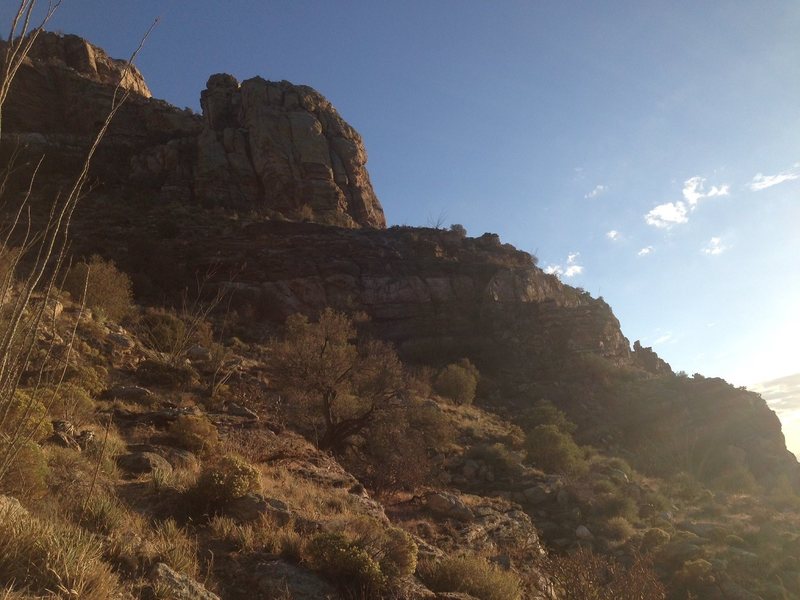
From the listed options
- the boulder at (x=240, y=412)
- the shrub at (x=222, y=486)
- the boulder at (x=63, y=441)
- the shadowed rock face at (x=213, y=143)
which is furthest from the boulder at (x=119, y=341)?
the shadowed rock face at (x=213, y=143)

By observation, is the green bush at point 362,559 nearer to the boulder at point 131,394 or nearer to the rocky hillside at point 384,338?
the rocky hillside at point 384,338

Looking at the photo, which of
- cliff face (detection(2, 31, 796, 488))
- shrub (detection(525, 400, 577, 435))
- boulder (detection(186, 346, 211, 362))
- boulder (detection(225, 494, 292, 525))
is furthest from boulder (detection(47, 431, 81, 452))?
shrub (detection(525, 400, 577, 435))

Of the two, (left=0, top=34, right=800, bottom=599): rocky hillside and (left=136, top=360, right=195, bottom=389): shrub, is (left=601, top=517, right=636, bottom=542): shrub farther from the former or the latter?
(left=136, top=360, right=195, bottom=389): shrub

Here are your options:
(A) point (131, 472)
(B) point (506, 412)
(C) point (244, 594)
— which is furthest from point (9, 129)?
(C) point (244, 594)

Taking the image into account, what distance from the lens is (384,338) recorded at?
3775 cm

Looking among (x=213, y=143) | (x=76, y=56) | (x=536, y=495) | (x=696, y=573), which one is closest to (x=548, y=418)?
(x=536, y=495)

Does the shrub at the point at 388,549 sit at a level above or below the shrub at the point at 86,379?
below

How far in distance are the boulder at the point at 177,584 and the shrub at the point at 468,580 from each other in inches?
134

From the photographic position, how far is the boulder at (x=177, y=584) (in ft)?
15.9

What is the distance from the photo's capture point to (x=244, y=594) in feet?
19.1

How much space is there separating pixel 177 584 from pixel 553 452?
68.2 ft

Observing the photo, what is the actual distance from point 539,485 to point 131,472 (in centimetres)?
1487

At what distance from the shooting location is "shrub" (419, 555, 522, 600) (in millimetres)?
7414

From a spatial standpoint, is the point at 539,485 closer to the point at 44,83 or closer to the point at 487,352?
the point at 487,352
